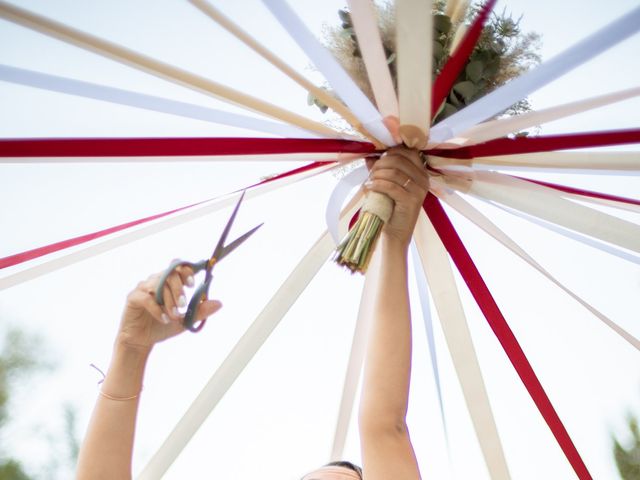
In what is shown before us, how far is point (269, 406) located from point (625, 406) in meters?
1.98

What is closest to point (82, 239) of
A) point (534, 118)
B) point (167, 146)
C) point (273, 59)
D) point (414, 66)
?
point (167, 146)

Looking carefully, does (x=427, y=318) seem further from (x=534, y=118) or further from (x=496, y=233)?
(x=534, y=118)

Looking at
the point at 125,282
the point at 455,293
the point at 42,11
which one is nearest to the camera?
the point at 42,11

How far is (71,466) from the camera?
6207 millimetres

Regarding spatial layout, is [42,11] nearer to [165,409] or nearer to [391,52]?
Result: [391,52]

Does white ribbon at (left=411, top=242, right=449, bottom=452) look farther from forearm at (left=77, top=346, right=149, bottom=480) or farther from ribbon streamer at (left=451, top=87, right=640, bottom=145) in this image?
forearm at (left=77, top=346, right=149, bottom=480)

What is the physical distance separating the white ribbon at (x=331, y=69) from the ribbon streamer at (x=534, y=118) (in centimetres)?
27

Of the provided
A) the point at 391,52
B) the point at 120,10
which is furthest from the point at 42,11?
the point at 391,52

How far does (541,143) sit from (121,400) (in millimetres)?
1468

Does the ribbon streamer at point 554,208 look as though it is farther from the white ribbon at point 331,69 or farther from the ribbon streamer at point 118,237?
the ribbon streamer at point 118,237

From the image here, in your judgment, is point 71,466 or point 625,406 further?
point 71,466

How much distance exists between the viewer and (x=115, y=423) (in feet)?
4.90

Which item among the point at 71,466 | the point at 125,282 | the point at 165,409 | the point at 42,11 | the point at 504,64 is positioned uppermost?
the point at 504,64

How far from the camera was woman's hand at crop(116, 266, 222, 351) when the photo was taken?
129 cm
